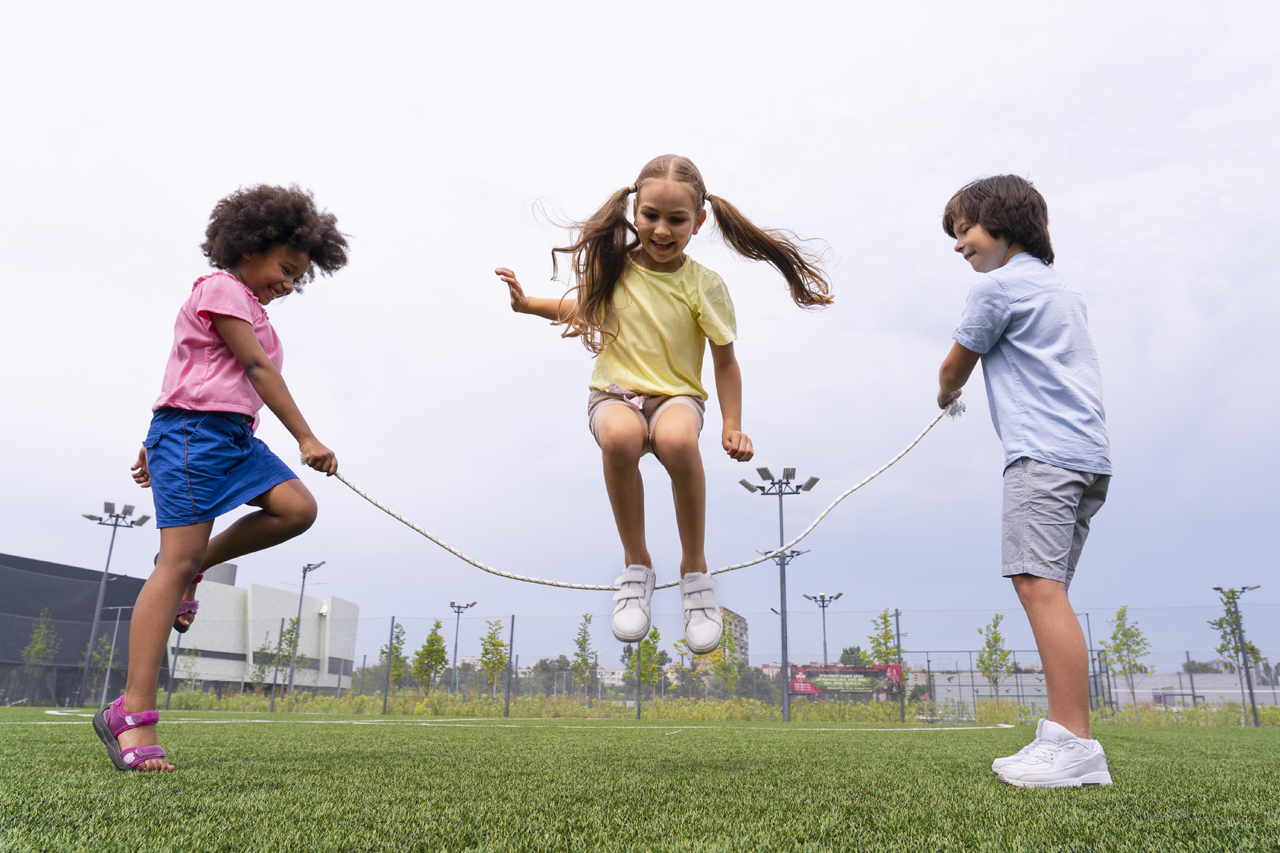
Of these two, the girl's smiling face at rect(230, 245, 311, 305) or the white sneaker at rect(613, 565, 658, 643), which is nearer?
the white sneaker at rect(613, 565, 658, 643)

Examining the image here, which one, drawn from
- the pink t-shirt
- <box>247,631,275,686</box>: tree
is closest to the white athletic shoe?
the pink t-shirt

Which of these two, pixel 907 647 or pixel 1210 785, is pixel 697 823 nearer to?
pixel 1210 785

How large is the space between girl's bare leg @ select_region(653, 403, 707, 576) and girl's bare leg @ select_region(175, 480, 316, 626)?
147cm

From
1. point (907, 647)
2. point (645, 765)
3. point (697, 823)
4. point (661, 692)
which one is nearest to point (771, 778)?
point (645, 765)

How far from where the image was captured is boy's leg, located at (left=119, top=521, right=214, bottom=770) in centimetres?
283

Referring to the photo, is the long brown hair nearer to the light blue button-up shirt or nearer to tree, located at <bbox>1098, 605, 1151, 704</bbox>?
the light blue button-up shirt

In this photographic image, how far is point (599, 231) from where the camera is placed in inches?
140

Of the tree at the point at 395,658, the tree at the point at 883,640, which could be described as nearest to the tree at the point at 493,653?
the tree at the point at 395,658

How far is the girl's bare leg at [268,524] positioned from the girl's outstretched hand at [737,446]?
1.73 m

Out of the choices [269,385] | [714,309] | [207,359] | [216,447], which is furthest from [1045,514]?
[207,359]

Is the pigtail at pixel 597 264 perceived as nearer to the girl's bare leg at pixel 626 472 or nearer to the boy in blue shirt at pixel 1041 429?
the girl's bare leg at pixel 626 472

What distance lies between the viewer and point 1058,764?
2.54 metres

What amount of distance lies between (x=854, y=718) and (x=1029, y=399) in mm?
19167

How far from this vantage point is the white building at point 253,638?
26.3 m
